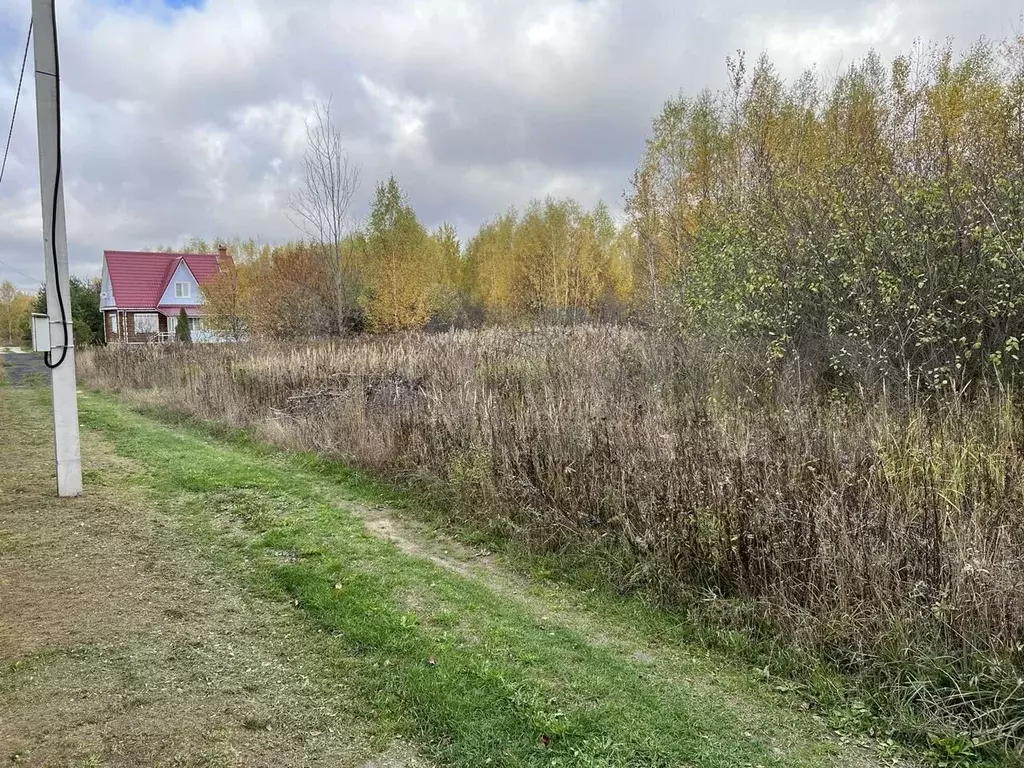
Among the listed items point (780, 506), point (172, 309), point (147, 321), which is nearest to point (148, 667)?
point (780, 506)

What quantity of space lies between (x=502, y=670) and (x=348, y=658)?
750mm

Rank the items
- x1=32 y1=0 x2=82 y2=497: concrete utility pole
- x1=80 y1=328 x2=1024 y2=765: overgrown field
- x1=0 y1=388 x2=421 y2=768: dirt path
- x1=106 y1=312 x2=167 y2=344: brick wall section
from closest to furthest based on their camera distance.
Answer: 1. x1=0 y1=388 x2=421 y2=768: dirt path
2. x1=80 y1=328 x2=1024 y2=765: overgrown field
3. x1=32 y1=0 x2=82 y2=497: concrete utility pole
4. x1=106 y1=312 x2=167 y2=344: brick wall section

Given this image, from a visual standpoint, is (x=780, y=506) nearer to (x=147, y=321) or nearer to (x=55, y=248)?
(x=55, y=248)

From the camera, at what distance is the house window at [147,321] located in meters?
36.0

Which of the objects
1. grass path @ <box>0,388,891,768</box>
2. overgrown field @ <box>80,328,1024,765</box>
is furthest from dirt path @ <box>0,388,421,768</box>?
overgrown field @ <box>80,328,1024,765</box>

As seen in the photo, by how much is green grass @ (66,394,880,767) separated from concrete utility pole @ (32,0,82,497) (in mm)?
1798

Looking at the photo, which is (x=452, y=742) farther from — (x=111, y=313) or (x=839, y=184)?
(x=111, y=313)

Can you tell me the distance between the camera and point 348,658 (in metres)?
2.83

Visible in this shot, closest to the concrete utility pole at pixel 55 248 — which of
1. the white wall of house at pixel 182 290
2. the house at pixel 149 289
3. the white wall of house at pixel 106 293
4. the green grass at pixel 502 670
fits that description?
the green grass at pixel 502 670

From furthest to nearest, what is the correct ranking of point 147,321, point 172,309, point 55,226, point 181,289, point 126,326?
1. point 181,289
2. point 172,309
3. point 147,321
4. point 126,326
5. point 55,226

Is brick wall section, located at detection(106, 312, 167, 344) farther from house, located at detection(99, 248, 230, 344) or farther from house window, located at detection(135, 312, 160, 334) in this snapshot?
house window, located at detection(135, 312, 160, 334)

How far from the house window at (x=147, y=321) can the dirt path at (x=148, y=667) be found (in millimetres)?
36674

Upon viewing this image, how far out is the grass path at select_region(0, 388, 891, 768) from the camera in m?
2.24

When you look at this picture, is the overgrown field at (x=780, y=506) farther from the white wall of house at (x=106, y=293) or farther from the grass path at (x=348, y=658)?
the white wall of house at (x=106, y=293)
